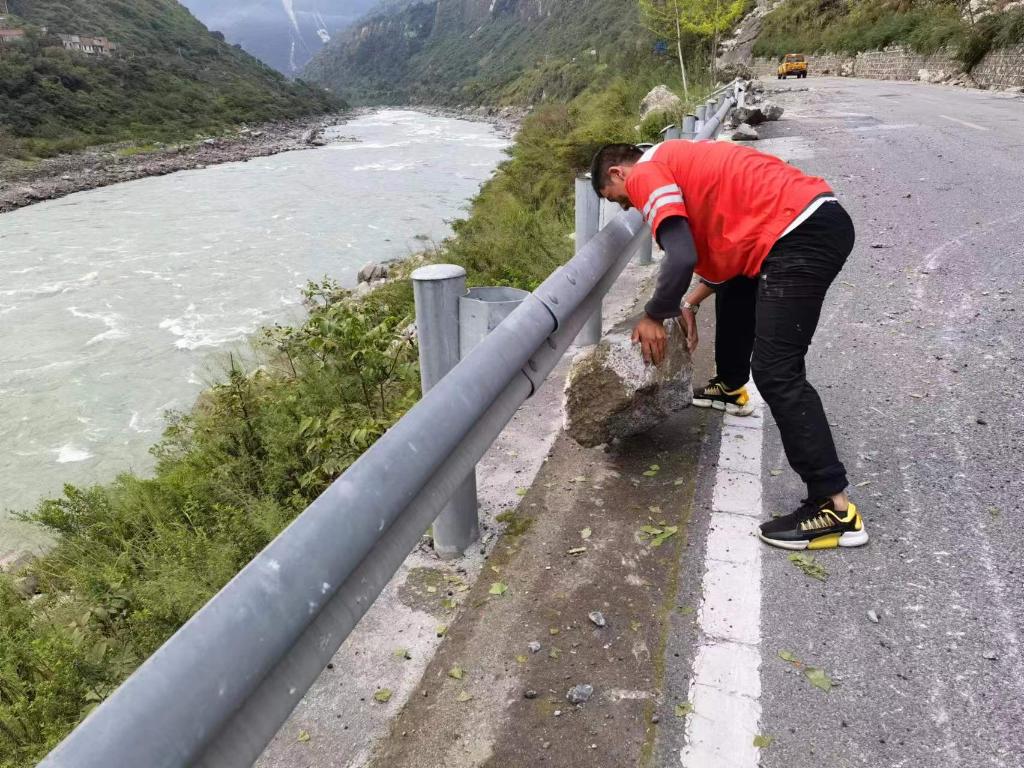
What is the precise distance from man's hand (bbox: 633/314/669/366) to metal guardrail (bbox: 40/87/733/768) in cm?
76

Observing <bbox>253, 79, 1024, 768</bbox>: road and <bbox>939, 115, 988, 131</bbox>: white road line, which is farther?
<bbox>939, 115, 988, 131</bbox>: white road line

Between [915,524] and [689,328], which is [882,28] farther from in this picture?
[915,524]

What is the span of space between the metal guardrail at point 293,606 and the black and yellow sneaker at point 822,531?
3.45 ft

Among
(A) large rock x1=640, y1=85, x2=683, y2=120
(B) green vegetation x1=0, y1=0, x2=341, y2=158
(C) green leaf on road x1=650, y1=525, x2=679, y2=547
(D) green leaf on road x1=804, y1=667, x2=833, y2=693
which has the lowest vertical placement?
(D) green leaf on road x1=804, y1=667, x2=833, y2=693

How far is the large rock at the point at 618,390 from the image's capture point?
2637 mm

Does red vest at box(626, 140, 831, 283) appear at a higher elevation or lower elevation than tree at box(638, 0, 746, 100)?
lower

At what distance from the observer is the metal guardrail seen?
31.4 inches

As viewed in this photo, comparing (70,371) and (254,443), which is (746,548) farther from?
(70,371)

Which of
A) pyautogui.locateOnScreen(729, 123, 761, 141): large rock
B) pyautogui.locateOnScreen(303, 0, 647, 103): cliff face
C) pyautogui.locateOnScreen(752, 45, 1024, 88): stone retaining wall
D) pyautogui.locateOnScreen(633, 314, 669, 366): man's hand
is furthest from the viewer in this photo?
pyautogui.locateOnScreen(303, 0, 647, 103): cliff face

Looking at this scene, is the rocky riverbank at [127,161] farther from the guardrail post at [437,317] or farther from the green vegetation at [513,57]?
the guardrail post at [437,317]

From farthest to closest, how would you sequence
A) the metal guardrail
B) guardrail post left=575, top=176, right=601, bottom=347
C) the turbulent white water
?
the turbulent white water, guardrail post left=575, top=176, right=601, bottom=347, the metal guardrail

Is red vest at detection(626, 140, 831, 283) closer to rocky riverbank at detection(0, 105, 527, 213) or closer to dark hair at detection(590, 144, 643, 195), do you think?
dark hair at detection(590, 144, 643, 195)

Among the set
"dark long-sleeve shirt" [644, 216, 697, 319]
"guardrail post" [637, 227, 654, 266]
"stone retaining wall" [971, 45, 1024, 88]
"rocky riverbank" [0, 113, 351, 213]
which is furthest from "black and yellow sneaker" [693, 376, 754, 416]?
"rocky riverbank" [0, 113, 351, 213]

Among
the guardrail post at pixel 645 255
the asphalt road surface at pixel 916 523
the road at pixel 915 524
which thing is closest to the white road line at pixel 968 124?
the road at pixel 915 524
